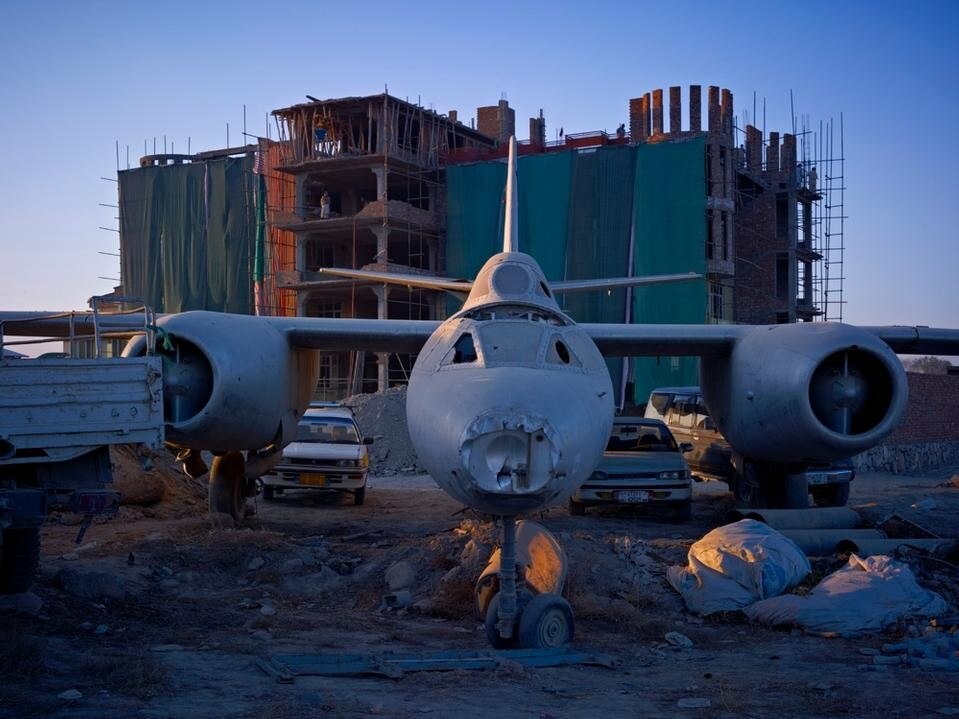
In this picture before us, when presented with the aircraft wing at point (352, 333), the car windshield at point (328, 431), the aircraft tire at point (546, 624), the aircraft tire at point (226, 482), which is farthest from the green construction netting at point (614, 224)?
the aircraft tire at point (546, 624)

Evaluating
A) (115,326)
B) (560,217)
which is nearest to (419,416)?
(115,326)

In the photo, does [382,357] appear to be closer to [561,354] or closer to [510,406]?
[561,354]

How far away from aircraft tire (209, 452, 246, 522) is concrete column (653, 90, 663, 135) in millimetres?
33223

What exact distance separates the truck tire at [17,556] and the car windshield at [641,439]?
33.4 feet

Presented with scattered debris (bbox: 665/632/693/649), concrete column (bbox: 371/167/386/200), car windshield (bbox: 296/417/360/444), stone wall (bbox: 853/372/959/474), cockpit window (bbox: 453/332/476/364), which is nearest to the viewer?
scattered debris (bbox: 665/632/693/649)

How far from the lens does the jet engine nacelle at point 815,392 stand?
38.3 ft

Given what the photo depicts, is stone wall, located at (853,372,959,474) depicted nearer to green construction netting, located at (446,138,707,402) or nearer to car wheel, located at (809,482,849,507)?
green construction netting, located at (446,138,707,402)

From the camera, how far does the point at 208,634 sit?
827 cm

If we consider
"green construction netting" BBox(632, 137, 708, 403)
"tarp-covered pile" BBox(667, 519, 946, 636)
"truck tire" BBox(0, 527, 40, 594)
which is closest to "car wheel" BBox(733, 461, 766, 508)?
"tarp-covered pile" BBox(667, 519, 946, 636)

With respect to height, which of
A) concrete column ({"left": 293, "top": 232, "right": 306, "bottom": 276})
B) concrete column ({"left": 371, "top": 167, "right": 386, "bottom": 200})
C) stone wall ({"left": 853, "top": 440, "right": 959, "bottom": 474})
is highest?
concrete column ({"left": 371, "top": 167, "right": 386, "bottom": 200})

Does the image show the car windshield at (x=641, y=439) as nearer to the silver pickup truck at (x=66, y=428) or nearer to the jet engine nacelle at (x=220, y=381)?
the jet engine nacelle at (x=220, y=381)

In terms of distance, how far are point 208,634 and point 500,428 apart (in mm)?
3312

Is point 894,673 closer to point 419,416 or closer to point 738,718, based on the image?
point 738,718

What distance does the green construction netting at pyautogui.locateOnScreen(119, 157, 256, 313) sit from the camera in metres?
45.5
